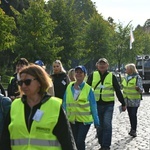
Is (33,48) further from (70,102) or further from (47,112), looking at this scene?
(47,112)

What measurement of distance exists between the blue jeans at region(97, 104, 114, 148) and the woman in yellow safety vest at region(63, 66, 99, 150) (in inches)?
59.3

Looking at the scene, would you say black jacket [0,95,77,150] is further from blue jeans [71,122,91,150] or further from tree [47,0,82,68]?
tree [47,0,82,68]

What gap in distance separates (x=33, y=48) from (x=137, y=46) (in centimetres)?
1951

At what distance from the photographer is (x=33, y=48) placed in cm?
3222

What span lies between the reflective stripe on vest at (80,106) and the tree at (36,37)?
25.8 meters

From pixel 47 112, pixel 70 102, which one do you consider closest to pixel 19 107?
pixel 47 112

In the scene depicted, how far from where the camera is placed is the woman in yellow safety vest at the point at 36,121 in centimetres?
322

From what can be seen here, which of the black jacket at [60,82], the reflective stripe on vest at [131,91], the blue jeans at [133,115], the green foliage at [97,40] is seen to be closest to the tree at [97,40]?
the green foliage at [97,40]

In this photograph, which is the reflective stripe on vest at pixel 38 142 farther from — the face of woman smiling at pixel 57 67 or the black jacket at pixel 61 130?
the face of woman smiling at pixel 57 67

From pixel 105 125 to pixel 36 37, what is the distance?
25095 mm

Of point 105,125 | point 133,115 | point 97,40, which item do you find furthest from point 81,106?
point 97,40

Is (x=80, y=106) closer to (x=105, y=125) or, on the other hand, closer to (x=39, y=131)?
(x=105, y=125)

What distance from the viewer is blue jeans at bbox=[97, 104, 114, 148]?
7.89 meters

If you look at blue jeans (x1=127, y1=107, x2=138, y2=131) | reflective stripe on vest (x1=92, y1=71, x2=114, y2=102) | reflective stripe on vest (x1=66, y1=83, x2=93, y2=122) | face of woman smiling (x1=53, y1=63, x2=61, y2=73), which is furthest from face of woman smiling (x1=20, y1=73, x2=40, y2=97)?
blue jeans (x1=127, y1=107, x2=138, y2=131)
